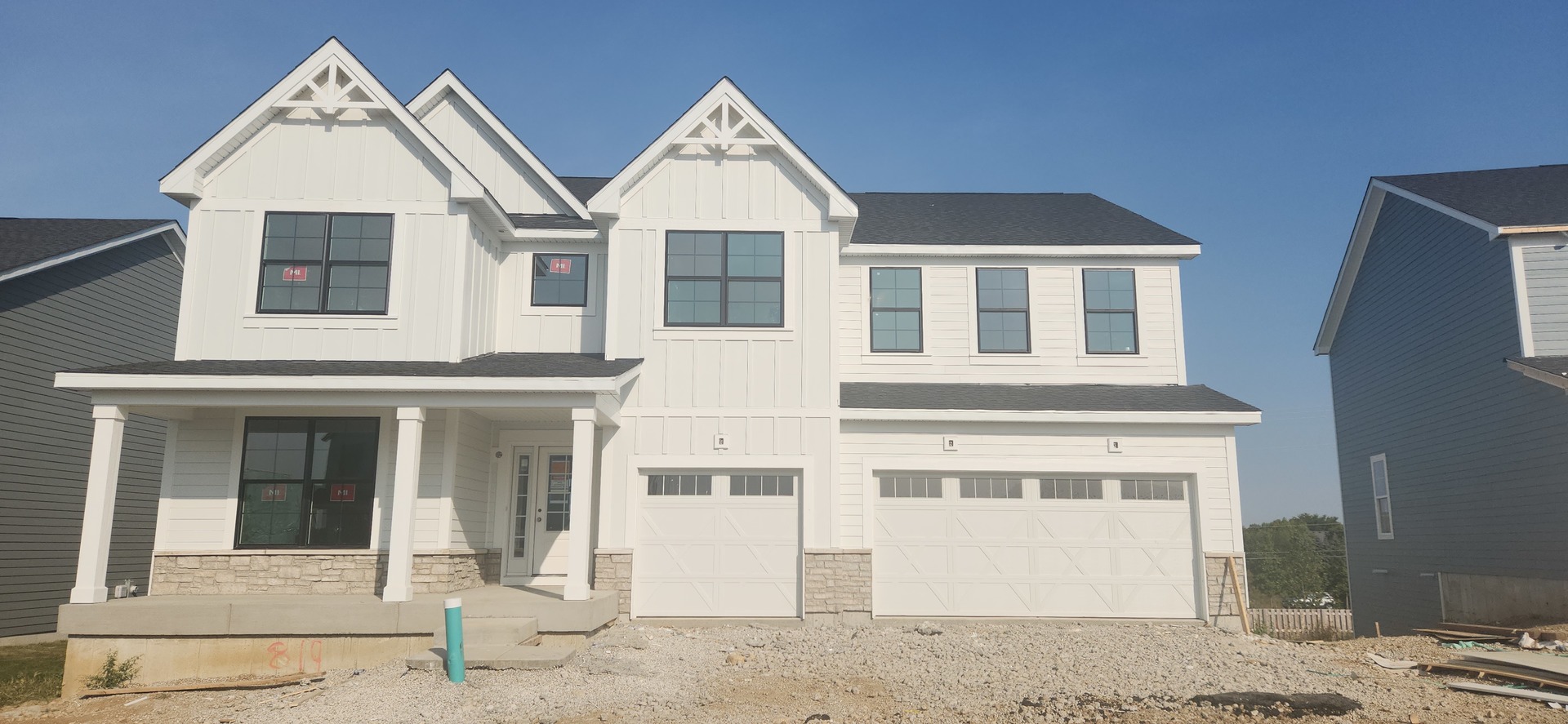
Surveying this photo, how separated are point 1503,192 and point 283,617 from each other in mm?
18204

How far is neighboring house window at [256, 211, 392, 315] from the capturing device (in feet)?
41.7

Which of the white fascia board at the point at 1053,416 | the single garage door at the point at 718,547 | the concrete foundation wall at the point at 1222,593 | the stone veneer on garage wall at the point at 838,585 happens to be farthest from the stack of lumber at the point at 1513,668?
the single garage door at the point at 718,547

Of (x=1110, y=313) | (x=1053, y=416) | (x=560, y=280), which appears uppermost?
(x=560, y=280)

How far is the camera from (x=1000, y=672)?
31.8ft

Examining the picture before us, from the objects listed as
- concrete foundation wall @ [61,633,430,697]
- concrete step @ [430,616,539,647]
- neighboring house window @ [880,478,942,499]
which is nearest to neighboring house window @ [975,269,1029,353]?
neighboring house window @ [880,478,942,499]

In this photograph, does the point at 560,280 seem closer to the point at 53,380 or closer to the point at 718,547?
the point at 718,547

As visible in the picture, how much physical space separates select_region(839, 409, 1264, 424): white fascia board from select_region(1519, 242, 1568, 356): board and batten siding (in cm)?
448

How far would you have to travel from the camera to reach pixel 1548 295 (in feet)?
46.2

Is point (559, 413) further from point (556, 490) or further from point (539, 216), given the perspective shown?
point (539, 216)

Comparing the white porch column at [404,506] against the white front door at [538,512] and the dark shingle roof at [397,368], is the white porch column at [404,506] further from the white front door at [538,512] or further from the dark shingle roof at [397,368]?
the white front door at [538,512]

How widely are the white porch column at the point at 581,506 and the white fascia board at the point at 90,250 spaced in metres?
8.93

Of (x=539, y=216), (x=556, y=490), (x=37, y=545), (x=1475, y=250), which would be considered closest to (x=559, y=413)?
(x=556, y=490)

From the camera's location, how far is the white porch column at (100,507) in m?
10.8

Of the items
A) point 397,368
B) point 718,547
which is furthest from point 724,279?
point 397,368
